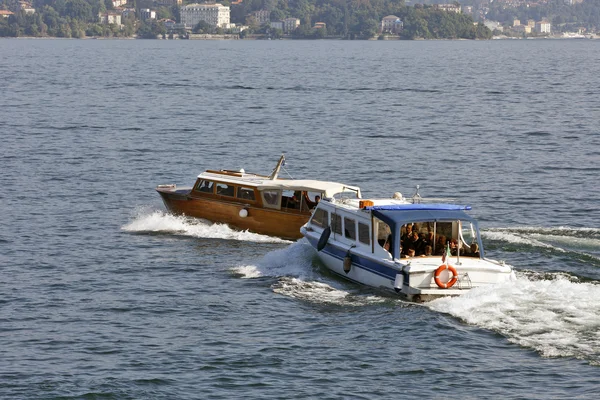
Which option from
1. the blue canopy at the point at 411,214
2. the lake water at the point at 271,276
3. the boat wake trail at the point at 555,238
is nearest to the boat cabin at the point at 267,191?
the lake water at the point at 271,276

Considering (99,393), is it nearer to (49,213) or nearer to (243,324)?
(243,324)

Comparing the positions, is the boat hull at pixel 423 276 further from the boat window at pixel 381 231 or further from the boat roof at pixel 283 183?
the boat roof at pixel 283 183

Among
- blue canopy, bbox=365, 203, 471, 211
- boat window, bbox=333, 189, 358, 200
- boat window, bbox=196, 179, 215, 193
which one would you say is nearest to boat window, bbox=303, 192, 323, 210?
boat window, bbox=333, 189, 358, 200

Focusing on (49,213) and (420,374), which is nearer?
(420,374)

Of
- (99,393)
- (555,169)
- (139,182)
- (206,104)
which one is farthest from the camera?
(206,104)

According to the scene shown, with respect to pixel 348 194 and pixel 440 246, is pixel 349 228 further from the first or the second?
pixel 348 194

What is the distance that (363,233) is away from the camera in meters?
37.7

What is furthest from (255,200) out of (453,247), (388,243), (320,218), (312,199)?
(453,247)

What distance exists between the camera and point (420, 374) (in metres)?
29.3

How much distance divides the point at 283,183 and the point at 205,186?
4.16 meters

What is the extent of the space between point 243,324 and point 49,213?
21.3 metres

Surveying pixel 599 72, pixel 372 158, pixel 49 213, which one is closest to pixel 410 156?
pixel 372 158

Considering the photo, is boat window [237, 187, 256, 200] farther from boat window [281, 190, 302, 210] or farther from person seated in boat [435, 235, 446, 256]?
person seated in boat [435, 235, 446, 256]

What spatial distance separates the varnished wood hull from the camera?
4591 centimetres
